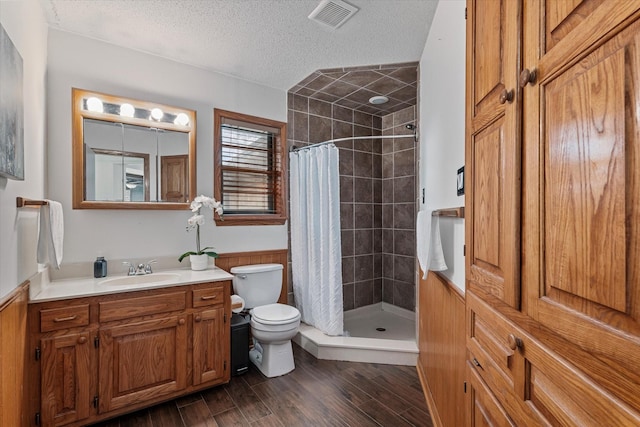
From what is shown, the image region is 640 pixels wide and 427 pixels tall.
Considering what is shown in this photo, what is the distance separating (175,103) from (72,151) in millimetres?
825

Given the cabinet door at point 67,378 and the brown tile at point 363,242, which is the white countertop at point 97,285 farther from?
the brown tile at point 363,242

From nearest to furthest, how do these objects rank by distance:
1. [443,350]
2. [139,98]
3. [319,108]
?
[443,350] < [139,98] < [319,108]

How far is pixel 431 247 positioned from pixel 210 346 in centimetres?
166

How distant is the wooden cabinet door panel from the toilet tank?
231 cm

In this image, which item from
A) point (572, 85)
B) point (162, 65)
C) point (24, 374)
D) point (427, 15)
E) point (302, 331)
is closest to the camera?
point (572, 85)

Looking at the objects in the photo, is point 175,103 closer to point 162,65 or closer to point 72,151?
point 162,65

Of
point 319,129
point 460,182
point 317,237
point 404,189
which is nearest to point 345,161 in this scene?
point 319,129

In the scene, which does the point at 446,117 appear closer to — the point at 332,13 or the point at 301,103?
the point at 332,13

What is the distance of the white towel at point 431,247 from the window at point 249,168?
170 centimetres

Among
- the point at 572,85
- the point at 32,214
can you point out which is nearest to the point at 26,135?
the point at 32,214

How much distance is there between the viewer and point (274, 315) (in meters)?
2.41

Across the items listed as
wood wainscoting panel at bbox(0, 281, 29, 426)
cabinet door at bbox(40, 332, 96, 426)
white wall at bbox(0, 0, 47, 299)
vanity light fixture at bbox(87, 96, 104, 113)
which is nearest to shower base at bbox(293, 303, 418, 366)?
cabinet door at bbox(40, 332, 96, 426)

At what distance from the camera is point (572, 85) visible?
0.54 meters

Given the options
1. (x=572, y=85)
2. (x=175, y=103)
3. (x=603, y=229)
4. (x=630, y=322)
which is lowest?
(x=630, y=322)
